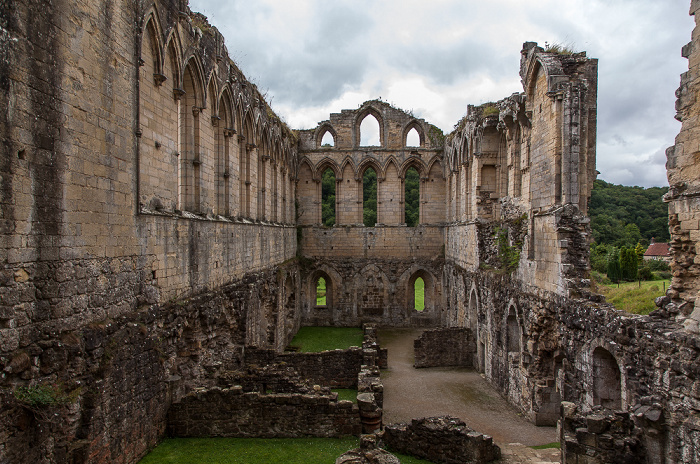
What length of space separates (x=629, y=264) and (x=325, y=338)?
14080 mm

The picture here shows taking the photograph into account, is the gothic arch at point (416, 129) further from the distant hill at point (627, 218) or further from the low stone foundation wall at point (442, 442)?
the low stone foundation wall at point (442, 442)

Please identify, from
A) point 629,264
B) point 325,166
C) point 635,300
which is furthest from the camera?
point 325,166

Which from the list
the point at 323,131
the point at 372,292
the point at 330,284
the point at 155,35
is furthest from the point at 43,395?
the point at 323,131

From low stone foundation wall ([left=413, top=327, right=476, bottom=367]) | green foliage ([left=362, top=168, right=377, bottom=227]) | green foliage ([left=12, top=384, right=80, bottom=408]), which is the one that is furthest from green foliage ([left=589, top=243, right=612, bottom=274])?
green foliage ([left=12, top=384, right=80, bottom=408])

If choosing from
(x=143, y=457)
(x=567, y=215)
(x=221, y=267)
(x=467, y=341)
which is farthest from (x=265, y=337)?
(x=567, y=215)

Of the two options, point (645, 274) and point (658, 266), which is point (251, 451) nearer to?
point (645, 274)

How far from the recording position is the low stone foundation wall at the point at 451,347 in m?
17.2

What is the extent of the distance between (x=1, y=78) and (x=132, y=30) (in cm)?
330

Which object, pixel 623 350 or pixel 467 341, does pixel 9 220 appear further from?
pixel 467 341

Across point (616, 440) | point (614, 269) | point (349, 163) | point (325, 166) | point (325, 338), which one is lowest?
point (325, 338)

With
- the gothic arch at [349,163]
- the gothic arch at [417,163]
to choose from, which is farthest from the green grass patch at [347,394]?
the gothic arch at [417,163]

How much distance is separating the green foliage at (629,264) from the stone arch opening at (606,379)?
14.3 m

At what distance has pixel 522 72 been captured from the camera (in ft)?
44.2

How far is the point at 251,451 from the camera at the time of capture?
28.6ft
